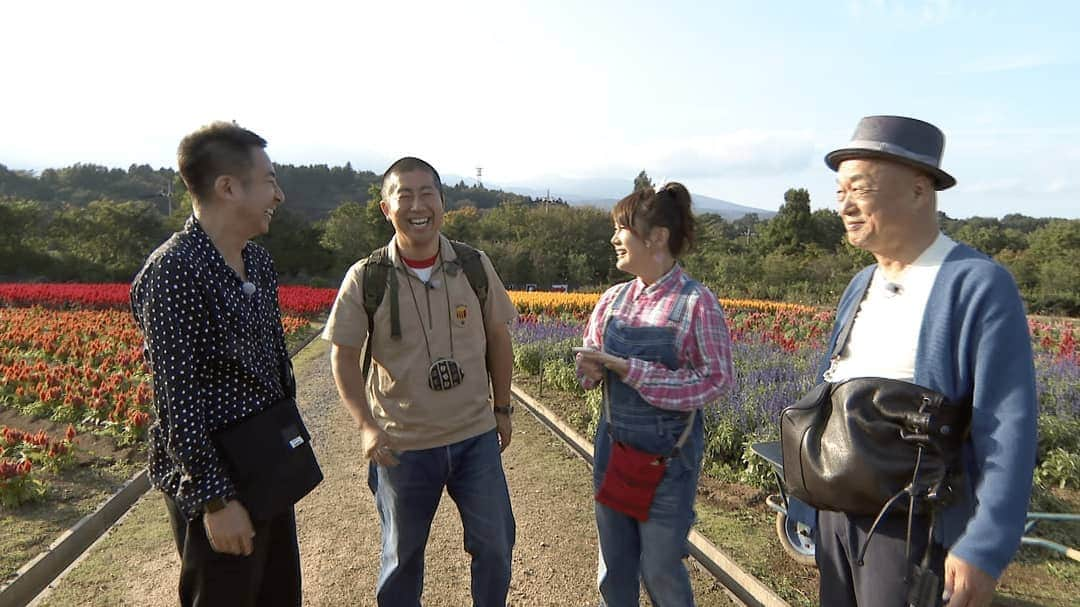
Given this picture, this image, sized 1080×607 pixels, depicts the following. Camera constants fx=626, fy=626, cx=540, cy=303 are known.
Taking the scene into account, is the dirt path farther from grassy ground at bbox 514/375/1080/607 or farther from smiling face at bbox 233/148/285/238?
smiling face at bbox 233/148/285/238

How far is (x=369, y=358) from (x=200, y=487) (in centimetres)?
92

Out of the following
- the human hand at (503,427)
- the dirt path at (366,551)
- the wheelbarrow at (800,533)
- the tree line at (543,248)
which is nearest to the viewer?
the human hand at (503,427)

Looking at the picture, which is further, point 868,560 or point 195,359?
point 195,359

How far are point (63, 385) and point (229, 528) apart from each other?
6483 millimetres

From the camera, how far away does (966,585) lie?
4.87 feet

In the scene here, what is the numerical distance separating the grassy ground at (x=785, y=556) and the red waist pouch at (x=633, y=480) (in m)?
1.33

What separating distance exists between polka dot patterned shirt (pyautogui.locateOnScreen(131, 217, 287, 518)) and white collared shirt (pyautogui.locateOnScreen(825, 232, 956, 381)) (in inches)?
72.7

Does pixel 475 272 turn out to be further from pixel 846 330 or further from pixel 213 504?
pixel 846 330

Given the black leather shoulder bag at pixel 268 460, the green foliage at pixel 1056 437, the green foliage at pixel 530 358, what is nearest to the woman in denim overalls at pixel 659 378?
the black leather shoulder bag at pixel 268 460

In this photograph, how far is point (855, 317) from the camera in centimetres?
191

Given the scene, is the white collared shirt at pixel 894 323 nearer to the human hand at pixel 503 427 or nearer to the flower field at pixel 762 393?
the human hand at pixel 503 427

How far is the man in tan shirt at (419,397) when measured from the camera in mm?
2518

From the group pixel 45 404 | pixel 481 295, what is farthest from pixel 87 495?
pixel 481 295

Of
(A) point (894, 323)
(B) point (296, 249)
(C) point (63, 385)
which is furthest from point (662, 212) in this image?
(B) point (296, 249)
